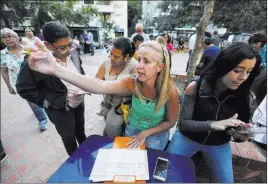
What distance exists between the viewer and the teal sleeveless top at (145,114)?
5.09 ft

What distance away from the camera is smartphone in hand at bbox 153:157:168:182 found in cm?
109

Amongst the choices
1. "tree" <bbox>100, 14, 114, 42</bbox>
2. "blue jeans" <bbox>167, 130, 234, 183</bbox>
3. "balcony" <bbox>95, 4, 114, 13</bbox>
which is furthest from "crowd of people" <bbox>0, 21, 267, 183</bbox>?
"balcony" <bbox>95, 4, 114, 13</bbox>

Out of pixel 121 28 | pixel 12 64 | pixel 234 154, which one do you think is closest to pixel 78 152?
pixel 234 154

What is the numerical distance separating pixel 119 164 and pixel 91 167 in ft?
0.66

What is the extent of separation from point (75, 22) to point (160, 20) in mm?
11779

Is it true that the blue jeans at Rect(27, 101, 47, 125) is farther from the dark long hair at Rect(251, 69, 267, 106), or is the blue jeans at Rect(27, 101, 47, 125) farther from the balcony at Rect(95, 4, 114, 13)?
the balcony at Rect(95, 4, 114, 13)

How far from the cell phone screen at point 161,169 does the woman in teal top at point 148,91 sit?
238 mm

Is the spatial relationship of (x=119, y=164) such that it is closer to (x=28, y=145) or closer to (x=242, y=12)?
(x=28, y=145)

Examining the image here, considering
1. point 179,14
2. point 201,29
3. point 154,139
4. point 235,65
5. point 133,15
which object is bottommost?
point 154,139

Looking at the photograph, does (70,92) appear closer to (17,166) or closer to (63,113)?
(63,113)

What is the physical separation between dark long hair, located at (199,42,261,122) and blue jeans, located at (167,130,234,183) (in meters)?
0.40

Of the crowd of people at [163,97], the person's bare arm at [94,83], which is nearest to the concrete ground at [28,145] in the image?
the crowd of people at [163,97]

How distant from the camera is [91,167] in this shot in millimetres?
1142

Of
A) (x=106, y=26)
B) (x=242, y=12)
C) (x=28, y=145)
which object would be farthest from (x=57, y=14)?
(x=242, y=12)
